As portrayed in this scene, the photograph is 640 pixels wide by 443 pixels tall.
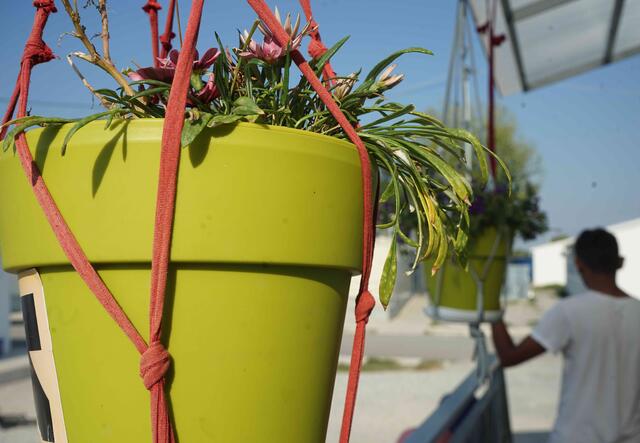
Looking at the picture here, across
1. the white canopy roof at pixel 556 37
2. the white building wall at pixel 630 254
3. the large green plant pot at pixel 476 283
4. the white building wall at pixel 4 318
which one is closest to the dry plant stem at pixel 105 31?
the large green plant pot at pixel 476 283

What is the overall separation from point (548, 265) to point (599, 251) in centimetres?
2191

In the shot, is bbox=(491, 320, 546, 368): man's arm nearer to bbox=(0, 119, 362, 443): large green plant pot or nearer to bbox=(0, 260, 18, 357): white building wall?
bbox=(0, 119, 362, 443): large green plant pot

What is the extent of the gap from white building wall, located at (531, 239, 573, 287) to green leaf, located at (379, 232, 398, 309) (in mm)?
22744

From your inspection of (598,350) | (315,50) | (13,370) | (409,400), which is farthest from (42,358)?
(13,370)

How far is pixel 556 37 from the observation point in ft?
12.5

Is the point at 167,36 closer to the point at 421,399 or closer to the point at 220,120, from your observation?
the point at 220,120

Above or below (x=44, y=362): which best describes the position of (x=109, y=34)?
above

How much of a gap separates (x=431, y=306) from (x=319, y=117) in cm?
139

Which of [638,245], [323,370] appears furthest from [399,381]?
[638,245]

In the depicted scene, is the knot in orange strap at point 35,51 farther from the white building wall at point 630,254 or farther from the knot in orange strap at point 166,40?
the white building wall at point 630,254

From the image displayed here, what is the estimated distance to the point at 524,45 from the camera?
3.79m

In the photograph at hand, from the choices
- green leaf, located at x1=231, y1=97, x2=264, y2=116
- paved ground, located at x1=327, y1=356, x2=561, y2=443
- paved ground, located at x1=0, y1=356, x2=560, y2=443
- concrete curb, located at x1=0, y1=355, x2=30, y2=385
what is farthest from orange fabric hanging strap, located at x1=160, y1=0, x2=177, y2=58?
concrete curb, located at x1=0, y1=355, x2=30, y2=385

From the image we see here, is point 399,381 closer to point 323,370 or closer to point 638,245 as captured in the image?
point 323,370

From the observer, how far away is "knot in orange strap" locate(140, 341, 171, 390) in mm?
380
